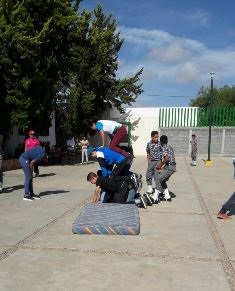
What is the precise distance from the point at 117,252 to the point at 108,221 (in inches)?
44.9

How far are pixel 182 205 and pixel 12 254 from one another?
5.00 metres

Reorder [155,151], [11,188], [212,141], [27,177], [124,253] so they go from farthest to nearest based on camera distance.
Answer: [212,141] < [11,188] < [155,151] < [27,177] < [124,253]

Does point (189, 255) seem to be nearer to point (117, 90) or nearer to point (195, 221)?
point (195, 221)

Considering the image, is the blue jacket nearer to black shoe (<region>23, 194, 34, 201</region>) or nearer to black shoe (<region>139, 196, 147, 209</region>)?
black shoe (<region>139, 196, 147, 209</region>)

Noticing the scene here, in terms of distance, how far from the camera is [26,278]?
4.57m

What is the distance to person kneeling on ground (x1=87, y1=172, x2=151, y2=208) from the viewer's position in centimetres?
827

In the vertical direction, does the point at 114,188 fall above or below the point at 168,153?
below

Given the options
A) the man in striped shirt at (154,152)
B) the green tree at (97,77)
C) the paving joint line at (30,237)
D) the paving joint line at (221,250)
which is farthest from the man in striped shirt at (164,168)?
the green tree at (97,77)

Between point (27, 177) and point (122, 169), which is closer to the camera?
point (122, 169)

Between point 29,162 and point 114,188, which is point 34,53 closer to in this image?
point 29,162

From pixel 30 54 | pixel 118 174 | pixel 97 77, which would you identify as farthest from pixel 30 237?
pixel 97 77

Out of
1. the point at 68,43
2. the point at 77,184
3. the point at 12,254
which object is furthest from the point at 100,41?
the point at 12,254

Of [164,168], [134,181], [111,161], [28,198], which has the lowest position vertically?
[28,198]

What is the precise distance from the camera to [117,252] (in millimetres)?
5555
